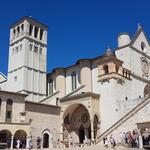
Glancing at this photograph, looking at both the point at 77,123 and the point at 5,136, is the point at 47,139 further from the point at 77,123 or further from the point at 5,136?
the point at 5,136

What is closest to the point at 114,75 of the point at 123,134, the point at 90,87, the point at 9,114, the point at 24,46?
the point at 90,87

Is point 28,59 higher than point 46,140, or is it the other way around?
point 28,59

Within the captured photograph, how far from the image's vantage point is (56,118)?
3400 cm

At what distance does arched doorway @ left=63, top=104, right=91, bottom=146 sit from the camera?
34.4 metres

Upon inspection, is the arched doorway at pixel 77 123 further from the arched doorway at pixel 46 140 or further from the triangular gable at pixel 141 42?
the triangular gable at pixel 141 42

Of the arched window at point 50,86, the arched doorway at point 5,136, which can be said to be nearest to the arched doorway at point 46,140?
the arched doorway at point 5,136

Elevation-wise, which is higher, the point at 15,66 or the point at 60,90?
the point at 15,66

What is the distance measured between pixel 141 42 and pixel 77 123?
A: 44.6 ft

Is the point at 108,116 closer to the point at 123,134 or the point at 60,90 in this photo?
the point at 123,134

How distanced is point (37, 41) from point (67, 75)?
8390mm

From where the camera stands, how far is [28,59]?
42.8 metres

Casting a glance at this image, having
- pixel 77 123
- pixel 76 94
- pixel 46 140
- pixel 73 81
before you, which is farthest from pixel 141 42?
pixel 46 140

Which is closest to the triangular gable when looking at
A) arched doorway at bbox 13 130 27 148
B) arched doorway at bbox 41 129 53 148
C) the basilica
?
the basilica

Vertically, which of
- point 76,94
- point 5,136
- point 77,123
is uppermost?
point 76,94
